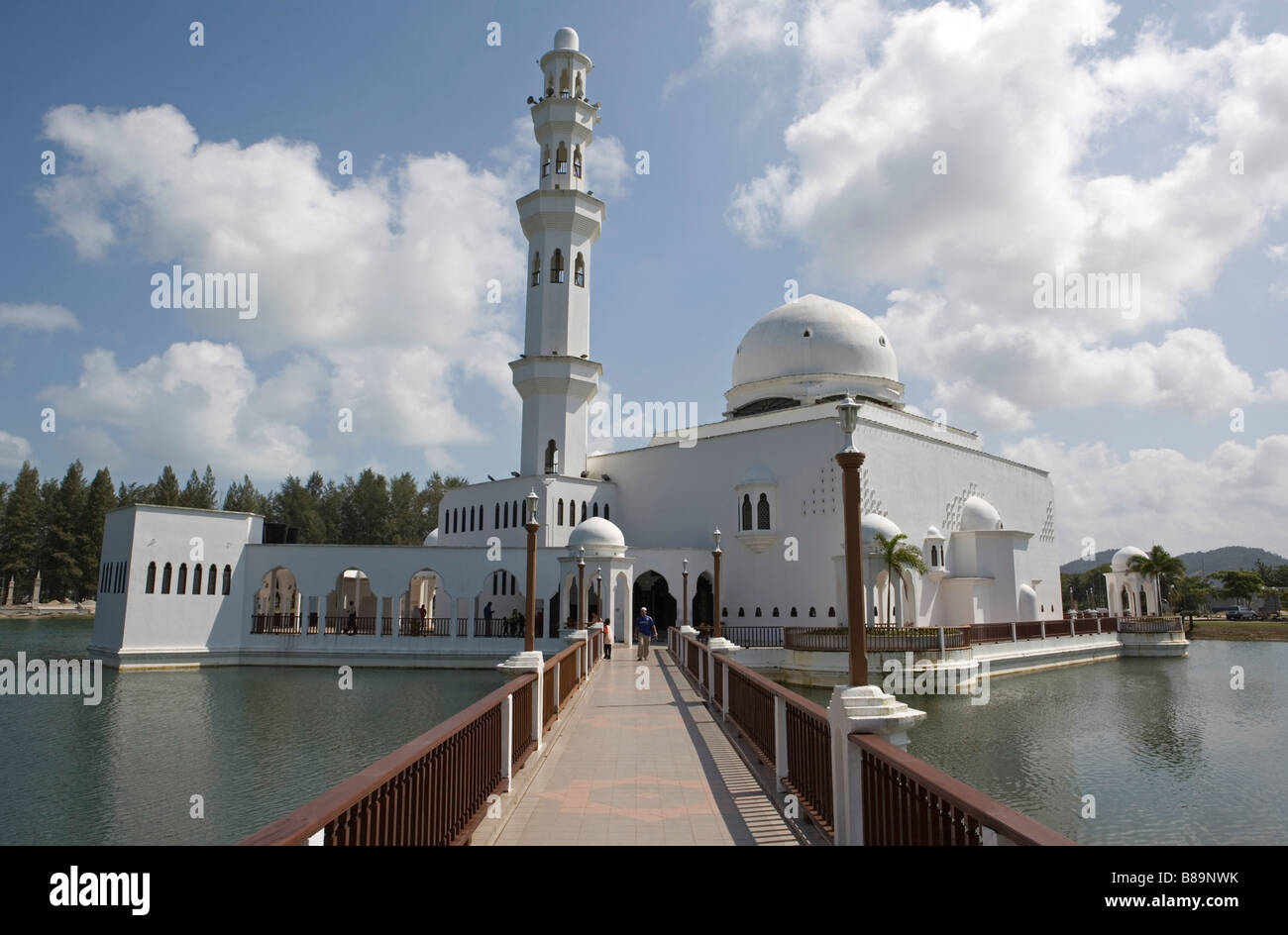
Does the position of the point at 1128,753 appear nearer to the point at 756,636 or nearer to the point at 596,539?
the point at 756,636

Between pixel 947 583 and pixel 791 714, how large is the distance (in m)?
25.9

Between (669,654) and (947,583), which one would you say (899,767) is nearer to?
(669,654)

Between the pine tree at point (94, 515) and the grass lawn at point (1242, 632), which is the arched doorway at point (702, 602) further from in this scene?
the pine tree at point (94, 515)

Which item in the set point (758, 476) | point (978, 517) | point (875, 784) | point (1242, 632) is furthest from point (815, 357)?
point (1242, 632)

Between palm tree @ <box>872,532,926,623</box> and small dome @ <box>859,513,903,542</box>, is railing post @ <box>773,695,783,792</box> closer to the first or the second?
palm tree @ <box>872,532,926,623</box>

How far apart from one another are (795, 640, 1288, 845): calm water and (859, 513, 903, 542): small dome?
220 inches

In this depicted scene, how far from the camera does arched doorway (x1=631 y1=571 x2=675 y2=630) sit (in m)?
32.6

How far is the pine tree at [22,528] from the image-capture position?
193 ft

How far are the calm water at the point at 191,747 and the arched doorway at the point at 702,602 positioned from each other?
9.94 metres

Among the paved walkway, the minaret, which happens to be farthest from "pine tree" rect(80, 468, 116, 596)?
the paved walkway

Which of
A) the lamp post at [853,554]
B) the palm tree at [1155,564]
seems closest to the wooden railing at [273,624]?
the lamp post at [853,554]

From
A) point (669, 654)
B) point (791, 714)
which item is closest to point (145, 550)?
point (669, 654)

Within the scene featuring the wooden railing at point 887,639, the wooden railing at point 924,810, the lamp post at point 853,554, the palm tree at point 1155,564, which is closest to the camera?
the wooden railing at point 924,810

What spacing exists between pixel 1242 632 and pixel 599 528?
43.9m
